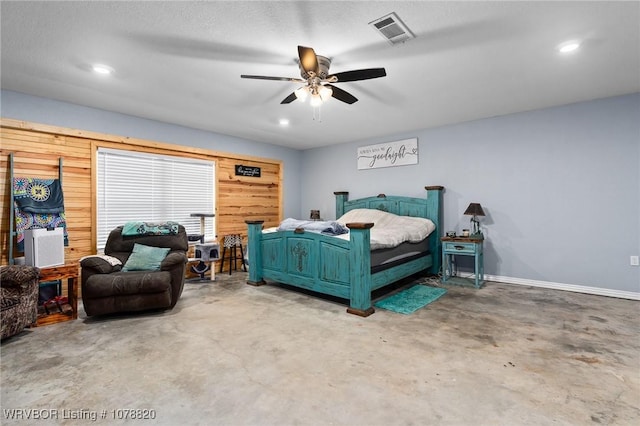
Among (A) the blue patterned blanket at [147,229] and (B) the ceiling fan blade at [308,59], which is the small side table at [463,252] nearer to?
(B) the ceiling fan blade at [308,59]

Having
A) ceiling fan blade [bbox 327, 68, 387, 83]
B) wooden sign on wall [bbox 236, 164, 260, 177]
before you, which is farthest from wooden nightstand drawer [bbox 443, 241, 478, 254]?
wooden sign on wall [bbox 236, 164, 260, 177]

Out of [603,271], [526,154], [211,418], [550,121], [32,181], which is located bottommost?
[211,418]

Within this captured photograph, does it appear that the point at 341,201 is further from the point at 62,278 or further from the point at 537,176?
the point at 62,278

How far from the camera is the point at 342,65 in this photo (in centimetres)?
284

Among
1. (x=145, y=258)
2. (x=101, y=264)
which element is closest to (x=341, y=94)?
(x=145, y=258)

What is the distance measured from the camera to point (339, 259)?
3471 millimetres

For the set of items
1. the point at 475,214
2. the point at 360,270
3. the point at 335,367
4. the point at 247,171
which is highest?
the point at 247,171

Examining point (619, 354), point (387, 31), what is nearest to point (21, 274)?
point (387, 31)

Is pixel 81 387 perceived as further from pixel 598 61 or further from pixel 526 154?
pixel 526 154

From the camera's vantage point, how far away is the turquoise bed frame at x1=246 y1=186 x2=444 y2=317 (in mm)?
3240

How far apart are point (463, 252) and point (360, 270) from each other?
1938 mm

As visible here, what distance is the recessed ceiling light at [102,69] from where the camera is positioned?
2813 millimetres

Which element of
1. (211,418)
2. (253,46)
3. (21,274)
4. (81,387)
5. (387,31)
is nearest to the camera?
(211,418)

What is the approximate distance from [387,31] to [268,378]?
264 cm
